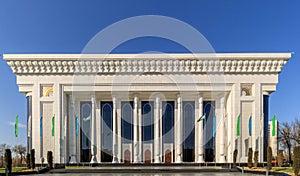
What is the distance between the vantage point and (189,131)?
100 feet

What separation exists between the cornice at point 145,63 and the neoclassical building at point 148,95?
9 centimetres

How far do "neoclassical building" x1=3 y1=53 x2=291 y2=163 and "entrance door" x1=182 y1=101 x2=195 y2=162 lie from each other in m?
0.13

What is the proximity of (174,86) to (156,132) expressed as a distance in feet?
17.3

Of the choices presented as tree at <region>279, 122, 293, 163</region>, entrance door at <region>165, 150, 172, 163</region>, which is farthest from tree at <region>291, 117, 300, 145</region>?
entrance door at <region>165, 150, 172, 163</region>

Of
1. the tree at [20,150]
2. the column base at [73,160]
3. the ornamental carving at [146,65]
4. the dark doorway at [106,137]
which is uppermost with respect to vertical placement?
the ornamental carving at [146,65]

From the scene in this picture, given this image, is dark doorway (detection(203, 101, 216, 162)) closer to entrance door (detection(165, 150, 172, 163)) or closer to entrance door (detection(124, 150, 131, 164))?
entrance door (detection(165, 150, 172, 163))

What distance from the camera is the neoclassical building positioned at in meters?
28.4

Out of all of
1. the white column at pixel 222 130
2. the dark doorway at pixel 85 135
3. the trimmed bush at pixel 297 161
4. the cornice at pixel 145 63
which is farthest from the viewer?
the dark doorway at pixel 85 135

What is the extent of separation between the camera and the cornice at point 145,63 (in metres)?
28.2

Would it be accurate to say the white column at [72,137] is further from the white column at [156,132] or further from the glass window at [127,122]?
the white column at [156,132]

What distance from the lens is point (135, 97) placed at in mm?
29641

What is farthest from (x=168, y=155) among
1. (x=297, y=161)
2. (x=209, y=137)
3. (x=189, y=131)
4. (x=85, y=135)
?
(x=297, y=161)

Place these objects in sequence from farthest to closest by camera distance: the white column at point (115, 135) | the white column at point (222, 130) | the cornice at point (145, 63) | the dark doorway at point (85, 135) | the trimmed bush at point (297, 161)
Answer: the dark doorway at point (85, 135)
the white column at point (115, 135)
the white column at point (222, 130)
the cornice at point (145, 63)
the trimmed bush at point (297, 161)

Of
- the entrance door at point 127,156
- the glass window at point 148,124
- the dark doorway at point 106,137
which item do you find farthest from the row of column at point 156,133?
the entrance door at point 127,156
